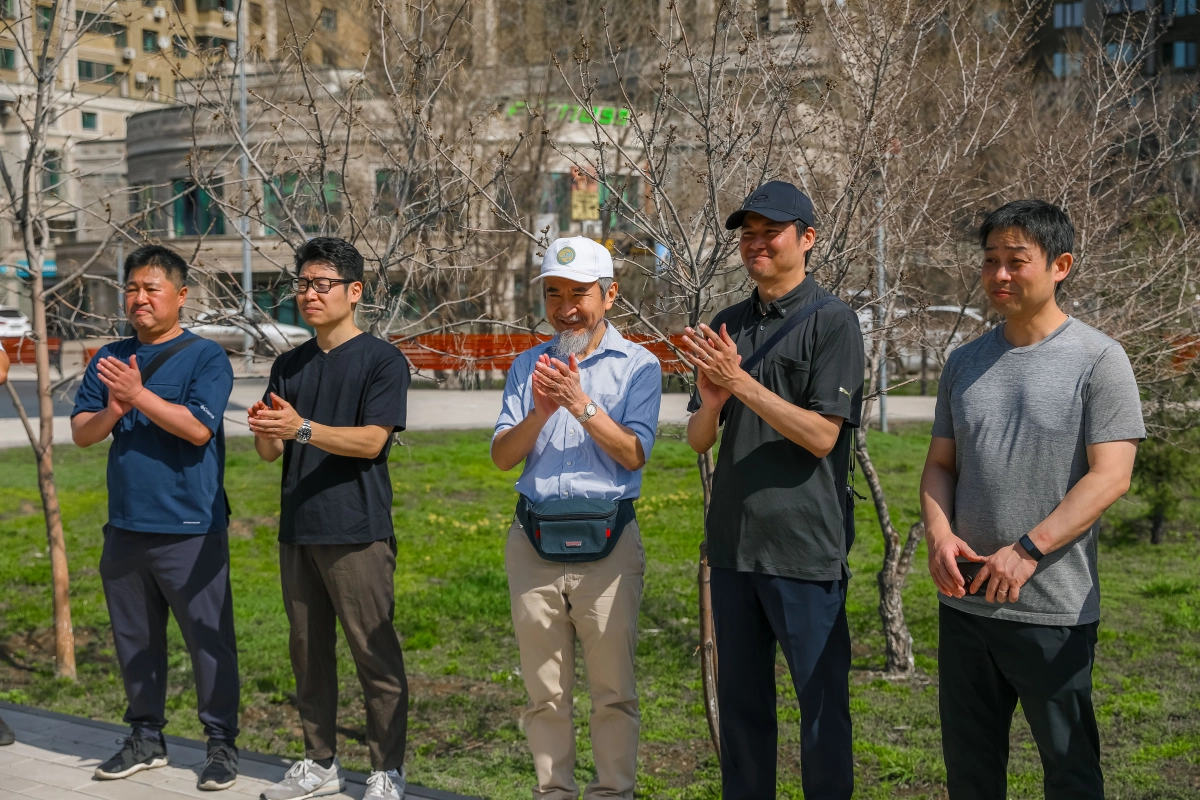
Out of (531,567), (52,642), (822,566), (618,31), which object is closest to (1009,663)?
(822,566)

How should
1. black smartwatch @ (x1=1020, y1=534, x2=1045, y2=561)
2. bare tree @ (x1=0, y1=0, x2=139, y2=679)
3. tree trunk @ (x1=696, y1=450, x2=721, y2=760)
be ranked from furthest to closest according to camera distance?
bare tree @ (x1=0, y1=0, x2=139, y2=679) → tree trunk @ (x1=696, y1=450, x2=721, y2=760) → black smartwatch @ (x1=1020, y1=534, x2=1045, y2=561)

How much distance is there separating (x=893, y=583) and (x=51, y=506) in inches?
191

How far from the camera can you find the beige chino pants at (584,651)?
4.05m

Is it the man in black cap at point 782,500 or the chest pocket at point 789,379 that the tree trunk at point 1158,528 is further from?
the chest pocket at point 789,379

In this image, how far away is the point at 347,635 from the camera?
457 cm

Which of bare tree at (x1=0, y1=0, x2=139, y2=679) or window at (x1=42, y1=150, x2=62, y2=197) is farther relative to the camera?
window at (x1=42, y1=150, x2=62, y2=197)

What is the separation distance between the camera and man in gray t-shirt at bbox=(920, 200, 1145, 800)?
3.22 metres

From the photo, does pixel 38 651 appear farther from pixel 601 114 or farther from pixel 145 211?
pixel 601 114

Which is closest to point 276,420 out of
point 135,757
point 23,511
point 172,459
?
point 172,459

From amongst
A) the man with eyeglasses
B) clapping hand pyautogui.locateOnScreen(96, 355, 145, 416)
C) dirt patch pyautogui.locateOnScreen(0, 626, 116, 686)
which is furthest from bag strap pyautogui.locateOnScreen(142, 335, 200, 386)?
dirt patch pyautogui.locateOnScreen(0, 626, 116, 686)

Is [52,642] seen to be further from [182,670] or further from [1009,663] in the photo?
[1009,663]

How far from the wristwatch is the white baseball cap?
465 millimetres

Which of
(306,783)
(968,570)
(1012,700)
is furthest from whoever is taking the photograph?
(306,783)

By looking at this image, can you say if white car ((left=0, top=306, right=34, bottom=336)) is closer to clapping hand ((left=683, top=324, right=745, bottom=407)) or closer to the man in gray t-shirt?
clapping hand ((left=683, top=324, right=745, bottom=407))
